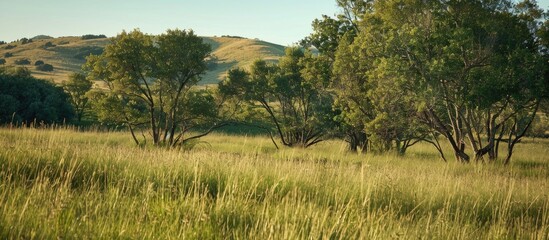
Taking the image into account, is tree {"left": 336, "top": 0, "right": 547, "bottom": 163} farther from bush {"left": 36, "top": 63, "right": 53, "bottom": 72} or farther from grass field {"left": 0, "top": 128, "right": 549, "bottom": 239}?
bush {"left": 36, "top": 63, "right": 53, "bottom": 72}

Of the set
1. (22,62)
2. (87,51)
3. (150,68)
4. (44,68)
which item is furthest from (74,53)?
(150,68)

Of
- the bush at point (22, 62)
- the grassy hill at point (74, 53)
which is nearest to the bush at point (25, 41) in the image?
the grassy hill at point (74, 53)

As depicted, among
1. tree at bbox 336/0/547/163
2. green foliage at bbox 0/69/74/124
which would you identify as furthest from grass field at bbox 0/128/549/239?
green foliage at bbox 0/69/74/124

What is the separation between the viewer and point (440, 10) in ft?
48.7

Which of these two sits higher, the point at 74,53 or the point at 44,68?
the point at 74,53

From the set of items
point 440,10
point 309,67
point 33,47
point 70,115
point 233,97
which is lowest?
point 70,115

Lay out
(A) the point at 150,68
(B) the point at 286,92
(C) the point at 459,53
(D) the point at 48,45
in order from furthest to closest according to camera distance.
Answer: (D) the point at 48,45 < (B) the point at 286,92 < (A) the point at 150,68 < (C) the point at 459,53

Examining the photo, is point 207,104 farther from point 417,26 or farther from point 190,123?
point 417,26

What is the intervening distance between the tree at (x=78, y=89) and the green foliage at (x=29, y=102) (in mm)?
3445

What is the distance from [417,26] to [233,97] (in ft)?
44.6

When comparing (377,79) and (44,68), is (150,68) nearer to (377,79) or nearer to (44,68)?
(377,79)

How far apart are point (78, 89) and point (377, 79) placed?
37.8 meters

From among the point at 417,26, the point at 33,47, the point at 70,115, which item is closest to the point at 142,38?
the point at 417,26

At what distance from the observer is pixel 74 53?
116875 millimetres
